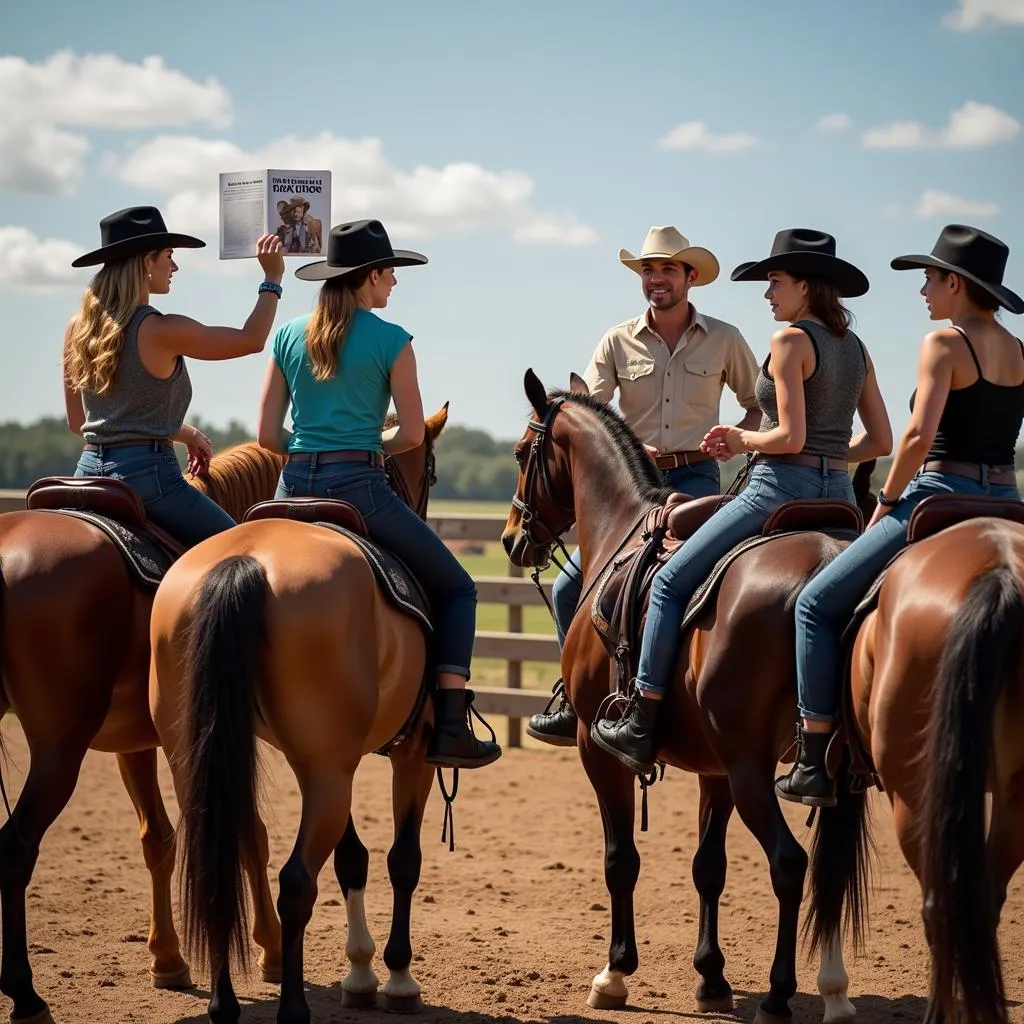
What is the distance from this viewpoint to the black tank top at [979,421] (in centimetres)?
476

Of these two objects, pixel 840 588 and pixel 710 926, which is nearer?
pixel 840 588

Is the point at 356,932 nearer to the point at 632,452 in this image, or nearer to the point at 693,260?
the point at 632,452

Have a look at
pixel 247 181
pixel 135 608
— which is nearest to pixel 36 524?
pixel 135 608

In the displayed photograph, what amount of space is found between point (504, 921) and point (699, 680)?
8.89 ft

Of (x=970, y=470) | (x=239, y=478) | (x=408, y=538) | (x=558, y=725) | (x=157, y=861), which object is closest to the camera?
(x=970, y=470)

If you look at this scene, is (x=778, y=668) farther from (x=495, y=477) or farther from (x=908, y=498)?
(x=495, y=477)

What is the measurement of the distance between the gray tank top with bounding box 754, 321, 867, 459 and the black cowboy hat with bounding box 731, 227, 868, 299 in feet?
0.65

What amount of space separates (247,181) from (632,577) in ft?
8.15

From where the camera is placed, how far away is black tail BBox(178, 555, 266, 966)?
15.4 feet

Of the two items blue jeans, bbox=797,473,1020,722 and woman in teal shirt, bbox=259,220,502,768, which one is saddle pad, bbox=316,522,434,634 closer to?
woman in teal shirt, bbox=259,220,502,768

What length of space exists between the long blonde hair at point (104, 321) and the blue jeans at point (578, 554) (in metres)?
2.42

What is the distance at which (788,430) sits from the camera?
17.3ft

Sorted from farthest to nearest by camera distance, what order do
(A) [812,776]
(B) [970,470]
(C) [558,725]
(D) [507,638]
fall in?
(D) [507,638] < (C) [558,725] < (A) [812,776] < (B) [970,470]

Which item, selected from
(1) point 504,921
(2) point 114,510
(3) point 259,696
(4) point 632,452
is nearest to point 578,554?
(4) point 632,452
